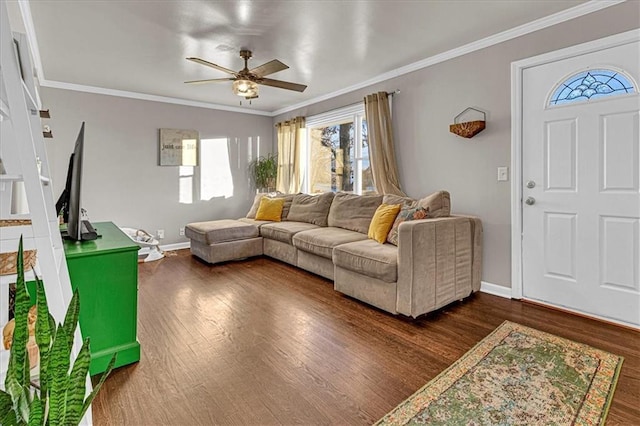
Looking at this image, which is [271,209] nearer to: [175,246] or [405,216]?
[175,246]

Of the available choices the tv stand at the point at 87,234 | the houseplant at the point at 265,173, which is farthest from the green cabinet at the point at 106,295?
the houseplant at the point at 265,173

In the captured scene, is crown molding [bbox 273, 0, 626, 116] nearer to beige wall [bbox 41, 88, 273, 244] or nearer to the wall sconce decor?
the wall sconce decor

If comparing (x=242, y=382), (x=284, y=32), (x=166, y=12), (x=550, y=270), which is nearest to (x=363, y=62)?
(x=284, y=32)

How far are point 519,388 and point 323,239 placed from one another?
2170 mm

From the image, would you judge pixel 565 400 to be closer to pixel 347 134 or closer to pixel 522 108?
pixel 522 108

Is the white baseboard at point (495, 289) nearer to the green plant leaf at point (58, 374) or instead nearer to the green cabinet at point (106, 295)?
the green cabinet at point (106, 295)

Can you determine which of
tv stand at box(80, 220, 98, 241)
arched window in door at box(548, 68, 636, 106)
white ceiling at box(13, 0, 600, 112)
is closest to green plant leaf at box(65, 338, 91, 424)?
tv stand at box(80, 220, 98, 241)

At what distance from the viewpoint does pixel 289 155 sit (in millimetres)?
5715

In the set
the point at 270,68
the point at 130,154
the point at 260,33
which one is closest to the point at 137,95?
the point at 130,154

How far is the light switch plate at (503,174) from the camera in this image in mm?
3053

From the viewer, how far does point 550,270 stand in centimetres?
287

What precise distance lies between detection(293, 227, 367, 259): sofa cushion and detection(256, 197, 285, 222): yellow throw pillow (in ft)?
3.49

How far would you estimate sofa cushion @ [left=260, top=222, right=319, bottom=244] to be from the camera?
13.7ft

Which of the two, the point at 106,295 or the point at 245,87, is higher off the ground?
the point at 245,87
